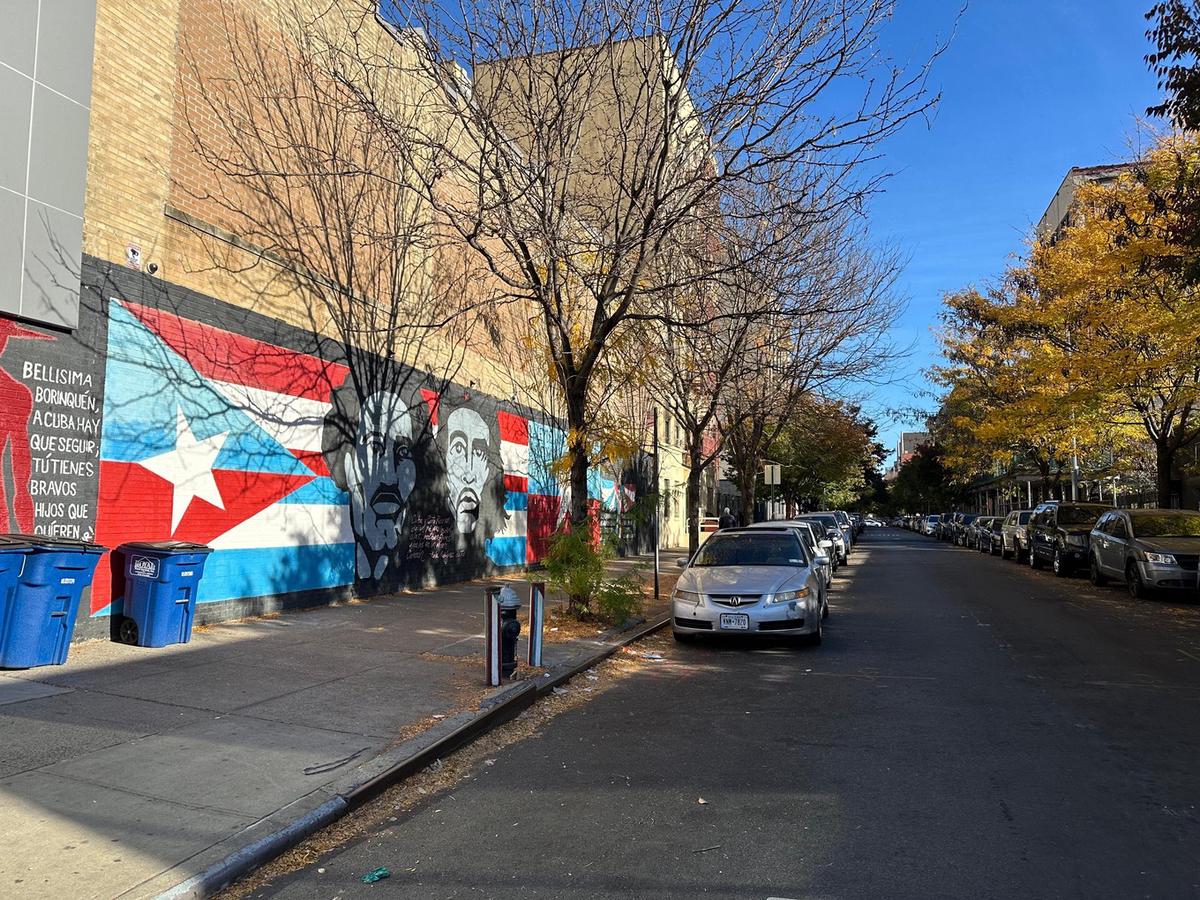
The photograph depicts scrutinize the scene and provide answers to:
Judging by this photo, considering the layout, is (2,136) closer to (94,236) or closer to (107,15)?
(94,236)

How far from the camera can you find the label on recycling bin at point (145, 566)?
8875 millimetres

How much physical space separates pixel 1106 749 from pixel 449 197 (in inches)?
547

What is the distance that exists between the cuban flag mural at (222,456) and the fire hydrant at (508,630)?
14.4 ft

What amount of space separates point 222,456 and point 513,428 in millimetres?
9769

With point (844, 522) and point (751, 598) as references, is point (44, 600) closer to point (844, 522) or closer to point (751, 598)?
point (751, 598)

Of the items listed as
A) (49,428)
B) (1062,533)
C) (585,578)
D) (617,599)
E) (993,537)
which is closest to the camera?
(49,428)

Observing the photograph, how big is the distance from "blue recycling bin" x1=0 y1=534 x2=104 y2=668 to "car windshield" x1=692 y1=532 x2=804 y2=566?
7.28m

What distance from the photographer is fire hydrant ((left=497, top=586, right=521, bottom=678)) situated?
7.96 metres

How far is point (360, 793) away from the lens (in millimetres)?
5172

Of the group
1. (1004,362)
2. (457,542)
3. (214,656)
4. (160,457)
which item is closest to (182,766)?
(214,656)

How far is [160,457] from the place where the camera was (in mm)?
9930

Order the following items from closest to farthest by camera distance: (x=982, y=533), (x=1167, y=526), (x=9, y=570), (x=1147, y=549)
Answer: (x=9, y=570), (x=1147, y=549), (x=1167, y=526), (x=982, y=533)

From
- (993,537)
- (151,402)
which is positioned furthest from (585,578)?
(993,537)

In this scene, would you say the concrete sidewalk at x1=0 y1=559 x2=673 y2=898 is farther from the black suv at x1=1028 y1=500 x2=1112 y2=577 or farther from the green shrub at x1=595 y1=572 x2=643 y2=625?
the black suv at x1=1028 y1=500 x2=1112 y2=577
